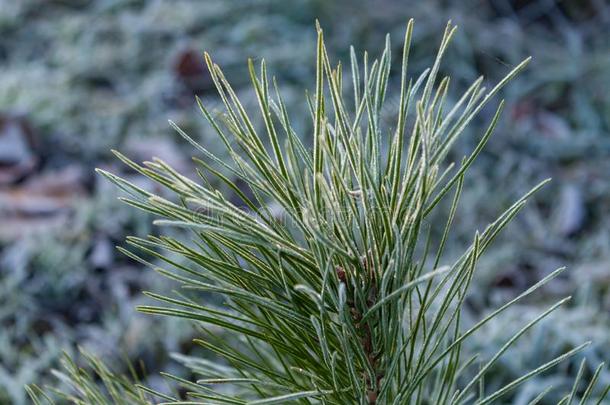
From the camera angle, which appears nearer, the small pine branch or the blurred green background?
the small pine branch

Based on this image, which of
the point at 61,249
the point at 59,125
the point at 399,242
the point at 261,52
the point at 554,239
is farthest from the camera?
the point at 261,52

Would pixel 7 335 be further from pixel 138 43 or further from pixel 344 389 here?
pixel 138 43

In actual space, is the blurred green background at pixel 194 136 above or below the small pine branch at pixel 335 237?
below

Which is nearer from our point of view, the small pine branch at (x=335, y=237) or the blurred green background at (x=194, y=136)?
the small pine branch at (x=335, y=237)

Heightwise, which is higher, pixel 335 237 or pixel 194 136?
pixel 335 237

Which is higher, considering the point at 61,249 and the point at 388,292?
the point at 388,292

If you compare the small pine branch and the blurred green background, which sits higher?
the small pine branch

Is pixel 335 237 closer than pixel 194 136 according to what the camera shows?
Yes

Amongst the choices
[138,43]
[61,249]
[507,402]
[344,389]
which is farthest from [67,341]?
[138,43]
